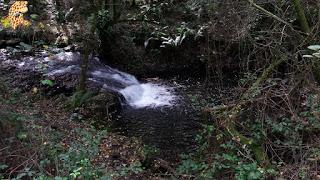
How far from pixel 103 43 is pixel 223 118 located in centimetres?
823

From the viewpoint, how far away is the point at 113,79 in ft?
39.0

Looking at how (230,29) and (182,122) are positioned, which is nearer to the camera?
(230,29)

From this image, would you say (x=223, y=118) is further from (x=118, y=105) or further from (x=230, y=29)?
(x=118, y=105)

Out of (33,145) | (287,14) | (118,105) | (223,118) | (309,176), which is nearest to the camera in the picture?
(309,176)

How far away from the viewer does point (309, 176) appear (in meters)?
4.40

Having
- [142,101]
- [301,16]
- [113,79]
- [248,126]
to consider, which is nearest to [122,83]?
[113,79]

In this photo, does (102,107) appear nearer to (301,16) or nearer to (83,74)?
(83,74)

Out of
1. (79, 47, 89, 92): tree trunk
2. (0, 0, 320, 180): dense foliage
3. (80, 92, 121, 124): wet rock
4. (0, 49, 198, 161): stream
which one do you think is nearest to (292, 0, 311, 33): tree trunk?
(0, 0, 320, 180): dense foliage

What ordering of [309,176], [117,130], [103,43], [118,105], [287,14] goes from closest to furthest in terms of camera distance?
[309,176]
[287,14]
[117,130]
[118,105]
[103,43]

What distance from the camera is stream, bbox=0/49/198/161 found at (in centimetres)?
843

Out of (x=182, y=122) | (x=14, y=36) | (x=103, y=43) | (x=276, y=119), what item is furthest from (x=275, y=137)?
(x=14, y=36)

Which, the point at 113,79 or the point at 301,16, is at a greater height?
the point at 301,16

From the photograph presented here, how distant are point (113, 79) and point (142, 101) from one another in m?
1.47

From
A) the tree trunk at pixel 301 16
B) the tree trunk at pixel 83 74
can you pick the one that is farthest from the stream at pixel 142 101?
the tree trunk at pixel 301 16
